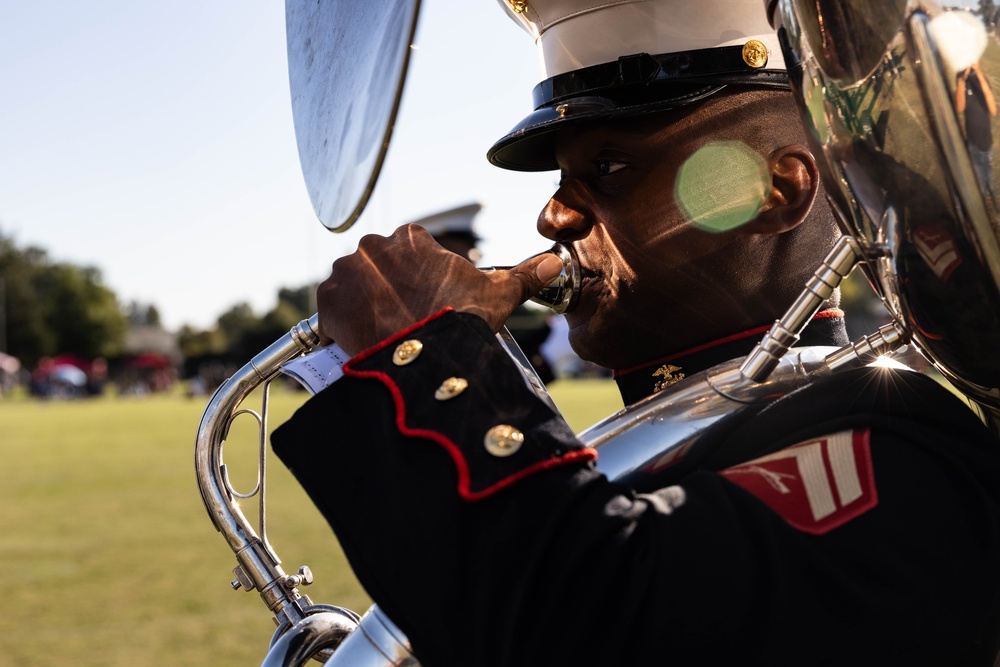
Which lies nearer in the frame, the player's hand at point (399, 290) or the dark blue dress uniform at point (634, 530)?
the dark blue dress uniform at point (634, 530)

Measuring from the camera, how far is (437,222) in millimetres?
7023

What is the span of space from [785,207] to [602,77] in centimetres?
36

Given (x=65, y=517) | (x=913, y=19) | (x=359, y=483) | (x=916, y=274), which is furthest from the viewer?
(x=65, y=517)

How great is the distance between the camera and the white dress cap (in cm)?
178

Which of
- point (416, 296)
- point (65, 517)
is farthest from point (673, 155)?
point (65, 517)

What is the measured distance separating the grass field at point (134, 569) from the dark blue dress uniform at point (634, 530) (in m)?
5.01

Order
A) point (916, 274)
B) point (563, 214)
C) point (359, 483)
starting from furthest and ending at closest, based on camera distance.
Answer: point (563, 214) → point (359, 483) → point (916, 274)

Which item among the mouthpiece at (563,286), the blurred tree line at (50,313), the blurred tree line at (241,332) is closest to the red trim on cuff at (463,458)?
the mouthpiece at (563,286)

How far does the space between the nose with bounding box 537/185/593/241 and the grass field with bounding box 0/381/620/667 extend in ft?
15.6

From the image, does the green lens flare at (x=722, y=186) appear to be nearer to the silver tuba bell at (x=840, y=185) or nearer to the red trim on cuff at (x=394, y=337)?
the silver tuba bell at (x=840, y=185)

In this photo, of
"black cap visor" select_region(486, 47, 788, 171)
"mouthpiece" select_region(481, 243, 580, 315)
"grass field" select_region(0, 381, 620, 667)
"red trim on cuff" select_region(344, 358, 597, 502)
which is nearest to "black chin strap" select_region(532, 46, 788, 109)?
"black cap visor" select_region(486, 47, 788, 171)

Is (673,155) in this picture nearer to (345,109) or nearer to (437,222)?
(345,109)

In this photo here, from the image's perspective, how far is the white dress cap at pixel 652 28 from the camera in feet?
5.83

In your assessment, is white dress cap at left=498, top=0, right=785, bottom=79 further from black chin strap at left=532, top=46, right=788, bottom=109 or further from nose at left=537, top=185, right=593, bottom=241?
nose at left=537, top=185, right=593, bottom=241
